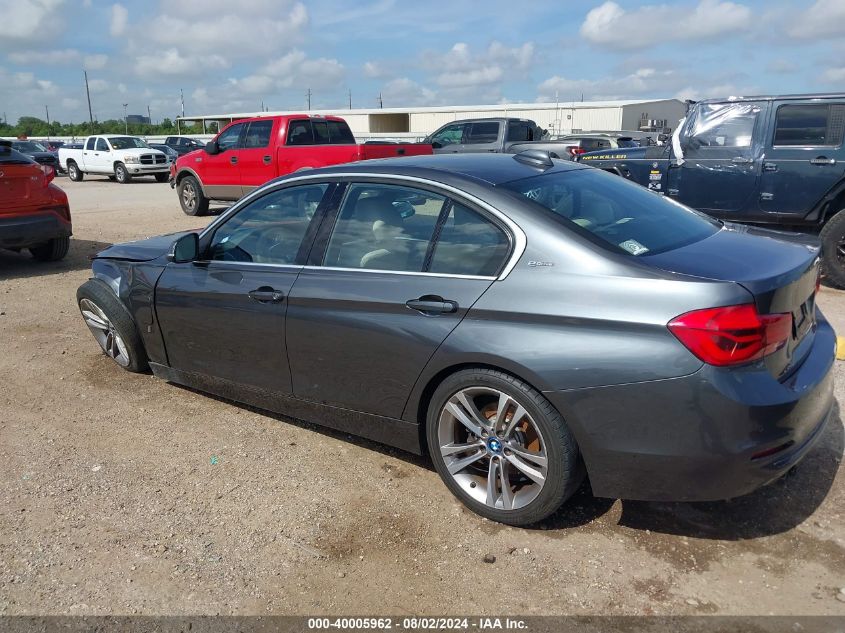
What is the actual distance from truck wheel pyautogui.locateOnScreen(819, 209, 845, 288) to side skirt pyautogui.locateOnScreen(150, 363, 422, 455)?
5868 millimetres

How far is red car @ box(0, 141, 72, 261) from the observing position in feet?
Answer: 27.3

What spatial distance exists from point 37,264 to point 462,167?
8.12 meters

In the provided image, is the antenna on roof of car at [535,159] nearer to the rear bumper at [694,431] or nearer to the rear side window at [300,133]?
the rear bumper at [694,431]

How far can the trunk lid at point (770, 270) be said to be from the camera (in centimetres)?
268

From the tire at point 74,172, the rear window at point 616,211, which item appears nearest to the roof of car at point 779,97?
the rear window at point 616,211

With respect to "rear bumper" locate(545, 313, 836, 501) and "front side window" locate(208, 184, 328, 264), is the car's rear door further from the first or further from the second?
"rear bumper" locate(545, 313, 836, 501)

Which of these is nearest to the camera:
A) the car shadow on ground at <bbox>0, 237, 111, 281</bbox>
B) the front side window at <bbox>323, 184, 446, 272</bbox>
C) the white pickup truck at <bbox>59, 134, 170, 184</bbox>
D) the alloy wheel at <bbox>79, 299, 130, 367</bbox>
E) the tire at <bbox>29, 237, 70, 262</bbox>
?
the front side window at <bbox>323, 184, 446, 272</bbox>

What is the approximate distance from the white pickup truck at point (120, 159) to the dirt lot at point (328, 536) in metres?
22.2

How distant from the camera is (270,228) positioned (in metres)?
4.00

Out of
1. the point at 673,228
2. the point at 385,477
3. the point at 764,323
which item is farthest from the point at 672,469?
the point at 385,477

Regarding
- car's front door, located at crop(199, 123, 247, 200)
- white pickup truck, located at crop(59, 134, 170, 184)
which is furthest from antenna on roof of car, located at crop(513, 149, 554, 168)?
white pickup truck, located at crop(59, 134, 170, 184)

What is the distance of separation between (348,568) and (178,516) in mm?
966

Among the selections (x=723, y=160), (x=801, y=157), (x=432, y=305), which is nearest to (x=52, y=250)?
(x=432, y=305)

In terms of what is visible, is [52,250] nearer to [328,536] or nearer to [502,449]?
[328,536]
